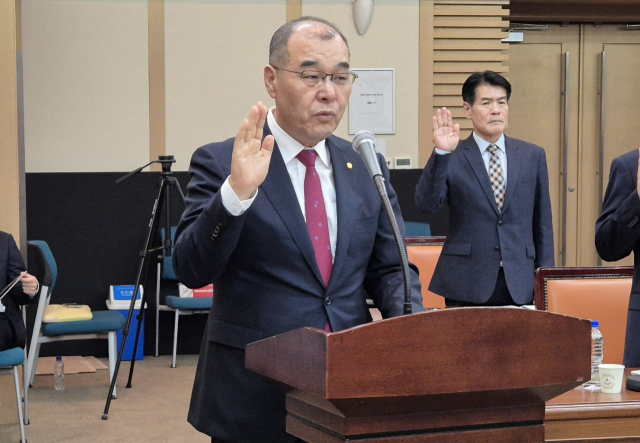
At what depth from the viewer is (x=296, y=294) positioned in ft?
6.13

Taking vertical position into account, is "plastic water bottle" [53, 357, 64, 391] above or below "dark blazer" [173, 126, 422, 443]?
below

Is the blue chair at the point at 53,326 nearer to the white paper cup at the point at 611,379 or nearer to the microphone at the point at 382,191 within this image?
the white paper cup at the point at 611,379

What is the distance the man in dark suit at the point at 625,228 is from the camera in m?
2.49

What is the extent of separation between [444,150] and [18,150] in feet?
8.70

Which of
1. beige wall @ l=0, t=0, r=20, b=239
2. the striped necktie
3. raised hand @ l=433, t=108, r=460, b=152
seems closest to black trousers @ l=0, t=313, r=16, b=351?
beige wall @ l=0, t=0, r=20, b=239

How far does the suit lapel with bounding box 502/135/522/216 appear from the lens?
4059 mm

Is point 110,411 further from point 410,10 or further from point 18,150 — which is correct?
point 410,10

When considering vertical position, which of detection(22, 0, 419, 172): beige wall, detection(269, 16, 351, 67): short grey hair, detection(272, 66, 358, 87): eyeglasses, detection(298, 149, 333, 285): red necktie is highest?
detection(22, 0, 419, 172): beige wall

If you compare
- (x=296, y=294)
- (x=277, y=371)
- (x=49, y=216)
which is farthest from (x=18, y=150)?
(x=277, y=371)

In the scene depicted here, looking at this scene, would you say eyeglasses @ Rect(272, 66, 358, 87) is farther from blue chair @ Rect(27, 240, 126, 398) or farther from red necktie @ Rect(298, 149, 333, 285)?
blue chair @ Rect(27, 240, 126, 398)

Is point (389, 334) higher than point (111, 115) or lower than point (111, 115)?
lower

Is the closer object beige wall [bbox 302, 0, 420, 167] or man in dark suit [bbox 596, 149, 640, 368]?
man in dark suit [bbox 596, 149, 640, 368]

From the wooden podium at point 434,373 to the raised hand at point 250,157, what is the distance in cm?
36

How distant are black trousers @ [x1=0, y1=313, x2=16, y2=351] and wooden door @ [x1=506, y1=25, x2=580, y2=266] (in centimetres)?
521
